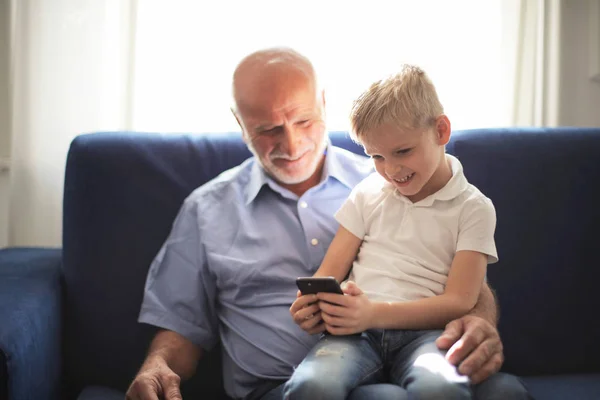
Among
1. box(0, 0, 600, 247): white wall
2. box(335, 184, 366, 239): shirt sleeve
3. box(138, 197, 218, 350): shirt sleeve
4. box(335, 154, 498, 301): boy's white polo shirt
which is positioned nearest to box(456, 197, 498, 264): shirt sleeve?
box(335, 154, 498, 301): boy's white polo shirt

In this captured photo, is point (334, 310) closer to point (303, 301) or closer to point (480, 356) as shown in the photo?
point (303, 301)

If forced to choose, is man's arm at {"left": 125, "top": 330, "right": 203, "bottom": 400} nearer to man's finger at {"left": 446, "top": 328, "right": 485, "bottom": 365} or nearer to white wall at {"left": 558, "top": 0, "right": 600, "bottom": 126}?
man's finger at {"left": 446, "top": 328, "right": 485, "bottom": 365}

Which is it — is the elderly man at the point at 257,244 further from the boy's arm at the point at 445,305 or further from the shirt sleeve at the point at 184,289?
the boy's arm at the point at 445,305

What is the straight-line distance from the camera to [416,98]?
1545 mm

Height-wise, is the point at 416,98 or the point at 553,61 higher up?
the point at 553,61

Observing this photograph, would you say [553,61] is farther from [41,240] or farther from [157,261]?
[41,240]

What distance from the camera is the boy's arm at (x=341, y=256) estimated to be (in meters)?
1.71

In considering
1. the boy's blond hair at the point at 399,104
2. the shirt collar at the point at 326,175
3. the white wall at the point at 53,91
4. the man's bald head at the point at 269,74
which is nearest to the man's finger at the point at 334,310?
the boy's blond hair at the point at 399,104

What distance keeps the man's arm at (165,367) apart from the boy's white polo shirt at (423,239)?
500mm

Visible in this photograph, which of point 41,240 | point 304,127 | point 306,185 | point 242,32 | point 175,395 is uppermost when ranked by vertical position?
point 242,32

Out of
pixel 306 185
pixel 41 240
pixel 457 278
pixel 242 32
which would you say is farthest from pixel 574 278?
pixel 41 240

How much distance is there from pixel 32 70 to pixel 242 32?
2.28ft

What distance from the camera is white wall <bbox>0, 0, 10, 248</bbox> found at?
7.77 ft

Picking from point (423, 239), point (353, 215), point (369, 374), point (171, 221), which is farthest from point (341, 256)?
point (171, 221)
